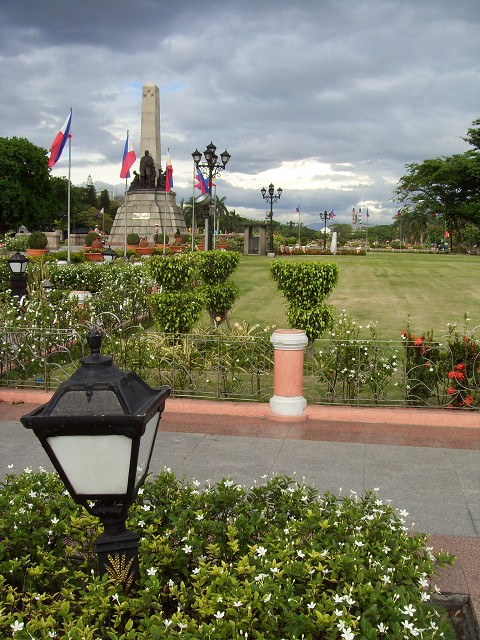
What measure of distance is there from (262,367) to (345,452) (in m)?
2.90

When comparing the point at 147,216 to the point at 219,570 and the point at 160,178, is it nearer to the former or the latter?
the point at 160,178

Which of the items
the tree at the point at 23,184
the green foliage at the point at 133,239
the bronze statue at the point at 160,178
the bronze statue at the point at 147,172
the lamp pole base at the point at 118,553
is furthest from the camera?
the tree at the point at 23,184

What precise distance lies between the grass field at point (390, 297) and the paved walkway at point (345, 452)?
4.43 meters

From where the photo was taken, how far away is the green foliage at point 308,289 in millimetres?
11500

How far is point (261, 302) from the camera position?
2048 centimetres

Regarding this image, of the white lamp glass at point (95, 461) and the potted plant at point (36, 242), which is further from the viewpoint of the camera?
the potted plant at point (36, 242)

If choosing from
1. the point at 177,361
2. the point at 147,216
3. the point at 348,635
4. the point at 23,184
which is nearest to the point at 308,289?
the point at 177,361

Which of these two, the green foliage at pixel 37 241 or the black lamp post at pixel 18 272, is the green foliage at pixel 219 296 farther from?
the green foliage at pixel 37 241

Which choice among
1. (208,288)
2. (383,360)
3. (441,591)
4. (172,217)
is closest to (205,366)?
(383,360)

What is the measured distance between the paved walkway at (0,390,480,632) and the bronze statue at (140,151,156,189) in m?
45.1

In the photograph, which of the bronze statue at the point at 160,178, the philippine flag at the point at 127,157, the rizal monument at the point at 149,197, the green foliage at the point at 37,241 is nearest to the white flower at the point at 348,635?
the philippine flag at the point at 127,157

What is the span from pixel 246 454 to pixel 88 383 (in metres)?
4.57

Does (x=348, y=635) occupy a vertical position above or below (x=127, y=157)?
below

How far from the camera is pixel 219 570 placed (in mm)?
3275
